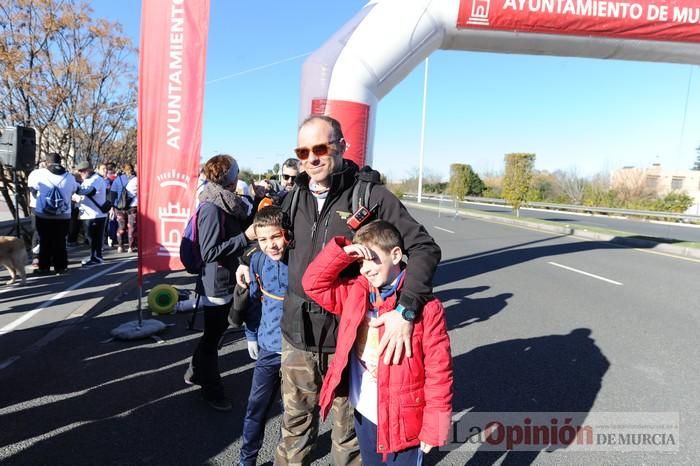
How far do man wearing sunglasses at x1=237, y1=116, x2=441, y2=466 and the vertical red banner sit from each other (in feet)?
8.57

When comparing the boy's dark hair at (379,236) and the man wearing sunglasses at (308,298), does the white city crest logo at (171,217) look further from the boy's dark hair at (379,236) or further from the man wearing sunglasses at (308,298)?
the boy's dark hair at (379,236)

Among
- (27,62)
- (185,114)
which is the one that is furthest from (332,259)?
(27,62)

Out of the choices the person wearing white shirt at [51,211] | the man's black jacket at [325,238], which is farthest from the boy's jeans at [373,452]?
the person wearing white shirt at [51,211]

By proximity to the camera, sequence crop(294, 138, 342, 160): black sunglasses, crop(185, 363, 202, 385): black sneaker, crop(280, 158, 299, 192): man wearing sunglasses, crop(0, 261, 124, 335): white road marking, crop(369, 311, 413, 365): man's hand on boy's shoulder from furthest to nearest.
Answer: crop(280, 158, 299, 192): man wearing sunglasses, crop(0, 261, 124, 335): white road marking, crop(185, 363, 202, 385): black sneaker, crop(294, 138, 342, 160): black sunglasses, crop(369, 311, 413, 365): man's hand on boy's shoulder

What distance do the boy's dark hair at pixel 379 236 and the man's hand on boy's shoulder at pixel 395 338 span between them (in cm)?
27

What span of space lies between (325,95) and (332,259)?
16.1 feet

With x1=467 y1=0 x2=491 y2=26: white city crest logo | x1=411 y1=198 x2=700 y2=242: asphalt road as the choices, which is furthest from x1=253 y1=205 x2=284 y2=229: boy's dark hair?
x1=411 y1=198 x2=700 y2=242: asphalt road

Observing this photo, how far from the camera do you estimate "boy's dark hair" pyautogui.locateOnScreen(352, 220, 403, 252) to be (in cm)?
171

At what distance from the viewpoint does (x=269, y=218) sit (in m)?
2.31

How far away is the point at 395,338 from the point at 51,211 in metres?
7.20

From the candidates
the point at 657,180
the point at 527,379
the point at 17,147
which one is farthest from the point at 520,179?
the point at 657,180

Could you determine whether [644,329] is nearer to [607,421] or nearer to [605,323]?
[605,323]

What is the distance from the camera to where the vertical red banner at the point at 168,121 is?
4.17 m

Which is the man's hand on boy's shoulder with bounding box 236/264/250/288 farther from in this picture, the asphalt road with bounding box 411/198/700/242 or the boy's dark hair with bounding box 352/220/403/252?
the asphalt road with bounding box 411/198/700/242
